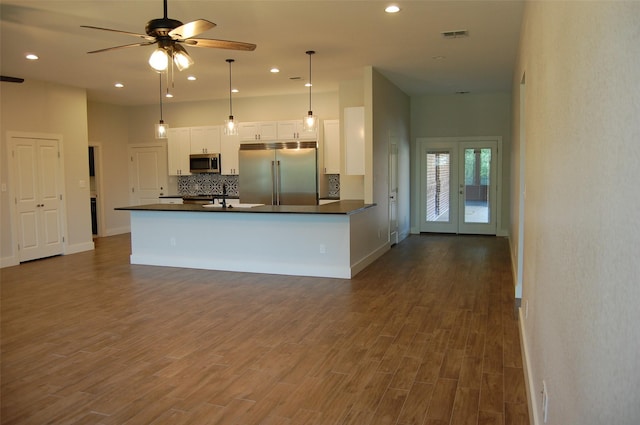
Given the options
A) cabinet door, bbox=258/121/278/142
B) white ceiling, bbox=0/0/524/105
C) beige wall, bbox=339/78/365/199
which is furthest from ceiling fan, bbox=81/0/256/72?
cabinet door, bbox=258/121/278/142

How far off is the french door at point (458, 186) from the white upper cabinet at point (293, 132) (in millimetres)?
2609

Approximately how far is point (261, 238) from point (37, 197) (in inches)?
163

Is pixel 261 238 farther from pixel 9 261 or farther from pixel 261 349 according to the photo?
pixel 9 261

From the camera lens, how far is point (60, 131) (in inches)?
321

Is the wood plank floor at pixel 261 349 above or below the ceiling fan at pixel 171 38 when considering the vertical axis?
below

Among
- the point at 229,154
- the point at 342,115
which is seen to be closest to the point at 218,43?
the point at 342,115

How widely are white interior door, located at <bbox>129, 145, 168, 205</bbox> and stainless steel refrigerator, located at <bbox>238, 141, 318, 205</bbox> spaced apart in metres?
2.28

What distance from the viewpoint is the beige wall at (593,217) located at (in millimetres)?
937

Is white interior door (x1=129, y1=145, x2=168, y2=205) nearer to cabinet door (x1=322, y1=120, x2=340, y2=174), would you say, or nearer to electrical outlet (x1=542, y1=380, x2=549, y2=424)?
cabinet door (x1=322, y1=120, x2=340, y2=174)

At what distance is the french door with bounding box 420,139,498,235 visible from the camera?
9.65 metres

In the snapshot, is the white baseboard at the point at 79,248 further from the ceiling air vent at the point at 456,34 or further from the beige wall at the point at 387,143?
the ceiling air vent at the point at 456,34

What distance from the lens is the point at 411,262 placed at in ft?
23.3

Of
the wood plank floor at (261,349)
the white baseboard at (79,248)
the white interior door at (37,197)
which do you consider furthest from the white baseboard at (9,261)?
the wood plank floor at (261,349)

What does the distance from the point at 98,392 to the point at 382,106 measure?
5896 mm
